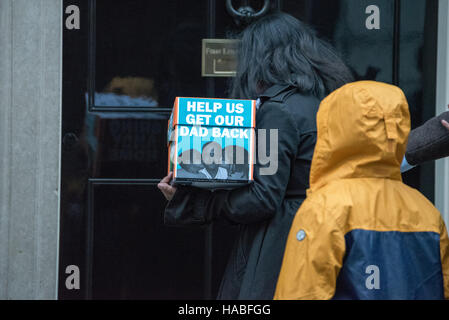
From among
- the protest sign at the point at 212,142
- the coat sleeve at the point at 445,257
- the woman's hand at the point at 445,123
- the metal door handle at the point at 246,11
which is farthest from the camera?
the metal door handle at the point at 246,11

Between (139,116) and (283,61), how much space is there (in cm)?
116

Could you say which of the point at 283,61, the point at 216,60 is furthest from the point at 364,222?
the point at 216,60

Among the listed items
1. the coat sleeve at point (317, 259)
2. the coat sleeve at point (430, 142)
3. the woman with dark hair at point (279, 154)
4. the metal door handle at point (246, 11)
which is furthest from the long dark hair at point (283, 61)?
the metal door handle at point (246, 11)

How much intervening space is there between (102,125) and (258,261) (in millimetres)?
1400

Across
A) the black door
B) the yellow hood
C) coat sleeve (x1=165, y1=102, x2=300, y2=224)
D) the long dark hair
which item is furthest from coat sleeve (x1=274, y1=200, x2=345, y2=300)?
the black door

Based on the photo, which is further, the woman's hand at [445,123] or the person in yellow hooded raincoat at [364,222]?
the woman's hand at [445,123]

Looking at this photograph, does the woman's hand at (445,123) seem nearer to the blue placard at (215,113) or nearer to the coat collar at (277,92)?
the coat collar at (277,92)

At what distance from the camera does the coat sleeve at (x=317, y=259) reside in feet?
4.58

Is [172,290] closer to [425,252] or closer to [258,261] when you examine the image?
[258,261]

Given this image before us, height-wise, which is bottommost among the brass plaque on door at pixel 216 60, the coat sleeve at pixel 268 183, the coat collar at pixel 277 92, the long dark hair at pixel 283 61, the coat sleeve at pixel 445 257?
the coat sleeve at pixel 445 257

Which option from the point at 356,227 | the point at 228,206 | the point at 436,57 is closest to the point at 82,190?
the point at 228,206

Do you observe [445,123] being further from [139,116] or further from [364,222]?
[139,116]

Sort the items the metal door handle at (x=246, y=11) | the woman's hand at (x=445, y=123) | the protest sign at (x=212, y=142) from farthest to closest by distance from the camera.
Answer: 1. the metal door handle at (x=246, y=11)
2. the woman's hand at (x=445, y=123)
3. the protest sign at (x=212, y=142)

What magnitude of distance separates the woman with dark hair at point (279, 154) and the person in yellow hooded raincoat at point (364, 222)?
0.76ft
